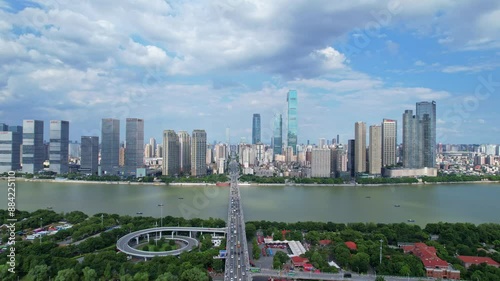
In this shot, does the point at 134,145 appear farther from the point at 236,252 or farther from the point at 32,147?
the point at 236,252

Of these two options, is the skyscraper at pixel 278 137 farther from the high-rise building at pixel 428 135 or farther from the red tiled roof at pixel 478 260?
the red tiled roof at pixel 478 260

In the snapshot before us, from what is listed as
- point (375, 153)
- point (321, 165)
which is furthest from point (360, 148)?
point (321, 165)

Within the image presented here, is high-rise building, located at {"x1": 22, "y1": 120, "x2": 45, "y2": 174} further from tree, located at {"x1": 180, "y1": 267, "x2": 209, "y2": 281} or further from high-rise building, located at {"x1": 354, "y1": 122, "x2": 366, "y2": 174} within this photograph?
high-rise building, located at {"x1": 354, "y1": 122, "x2": 366, "y2": 174}

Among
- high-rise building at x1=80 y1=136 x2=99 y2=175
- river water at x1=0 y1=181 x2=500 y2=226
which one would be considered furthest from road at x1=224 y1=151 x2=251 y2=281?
high-rise building at x1=80 y1=136 x2=99 y2=175

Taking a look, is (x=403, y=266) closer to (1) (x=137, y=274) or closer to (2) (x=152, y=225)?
(1) (x=137, y=274)

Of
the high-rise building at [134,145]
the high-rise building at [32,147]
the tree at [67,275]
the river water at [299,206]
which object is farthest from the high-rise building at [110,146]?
the tree at [67,275]

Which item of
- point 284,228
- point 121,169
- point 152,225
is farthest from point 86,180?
point 284,228
